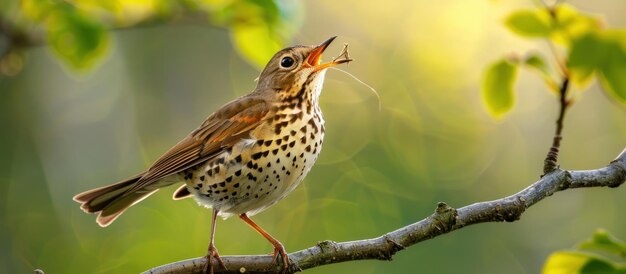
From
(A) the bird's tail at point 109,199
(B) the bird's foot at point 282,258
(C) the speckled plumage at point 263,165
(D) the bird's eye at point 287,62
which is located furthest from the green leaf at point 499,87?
(A) the bird's tail at point 109,199

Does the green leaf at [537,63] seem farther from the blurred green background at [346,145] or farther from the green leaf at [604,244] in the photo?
the blurred green background at [346,145]

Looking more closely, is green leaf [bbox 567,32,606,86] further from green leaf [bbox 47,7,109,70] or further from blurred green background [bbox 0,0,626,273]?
blurred green background [bbox 0,0,626,273]

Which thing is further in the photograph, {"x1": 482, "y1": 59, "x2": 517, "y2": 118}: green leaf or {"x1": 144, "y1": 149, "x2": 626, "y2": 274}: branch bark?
{"x1": 144, "y1": 149, "x2": 626, "y2": 274}: branch bark

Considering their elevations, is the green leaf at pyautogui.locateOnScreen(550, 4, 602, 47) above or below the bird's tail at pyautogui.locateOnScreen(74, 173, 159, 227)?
above

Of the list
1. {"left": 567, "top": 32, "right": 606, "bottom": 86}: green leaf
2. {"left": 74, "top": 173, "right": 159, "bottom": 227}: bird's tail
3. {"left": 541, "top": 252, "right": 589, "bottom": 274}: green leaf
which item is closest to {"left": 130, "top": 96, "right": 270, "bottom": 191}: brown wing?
{"left": 74, "top": 173, "right": 159, "bottom": 227}: bird's tail

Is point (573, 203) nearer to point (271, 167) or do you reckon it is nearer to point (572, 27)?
point (271, 167)

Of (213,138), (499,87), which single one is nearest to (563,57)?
(499,87)
